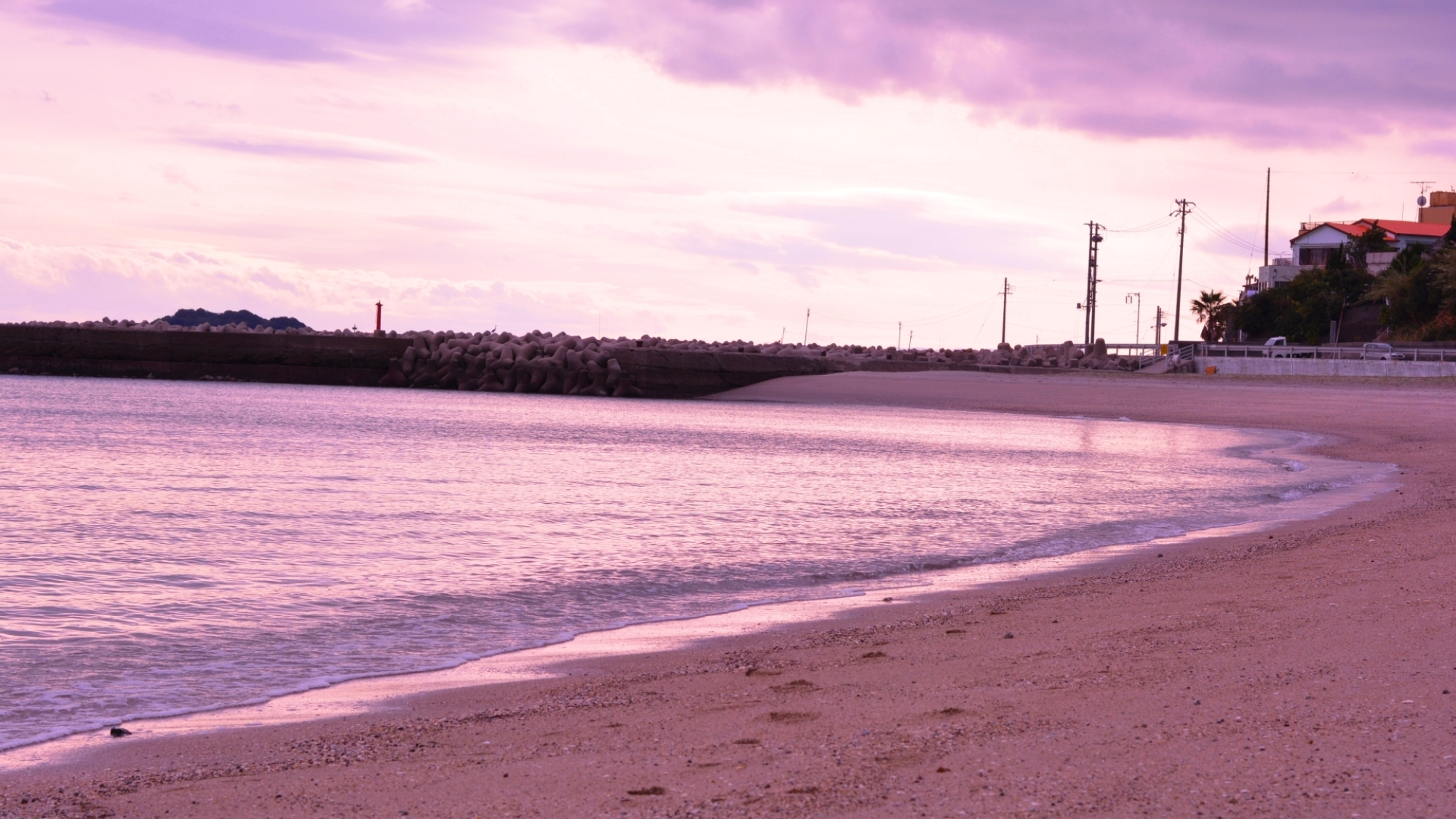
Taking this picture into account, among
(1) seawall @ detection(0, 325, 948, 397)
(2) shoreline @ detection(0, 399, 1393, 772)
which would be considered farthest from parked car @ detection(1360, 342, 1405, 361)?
(2) shoreline @ detection(0, 399, 1393, 772)

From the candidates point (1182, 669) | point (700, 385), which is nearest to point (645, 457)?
point (1182, 669)

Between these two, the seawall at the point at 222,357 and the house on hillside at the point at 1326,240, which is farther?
the house on hillside at the point at 1326,240

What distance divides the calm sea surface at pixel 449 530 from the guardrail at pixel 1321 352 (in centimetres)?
2976

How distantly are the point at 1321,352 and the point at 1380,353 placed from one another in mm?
2344

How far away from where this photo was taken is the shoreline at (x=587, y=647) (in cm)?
402

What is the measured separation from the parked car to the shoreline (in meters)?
40.3

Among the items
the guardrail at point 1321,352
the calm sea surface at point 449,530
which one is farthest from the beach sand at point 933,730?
the guardrail at point 1321,352

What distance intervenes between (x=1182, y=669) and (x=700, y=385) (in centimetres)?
3711

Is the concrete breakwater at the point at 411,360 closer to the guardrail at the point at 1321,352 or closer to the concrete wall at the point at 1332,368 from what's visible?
the concrete wall at the point at 1332,368

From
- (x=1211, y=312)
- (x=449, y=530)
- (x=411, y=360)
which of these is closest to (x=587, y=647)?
(x=449, y=530)

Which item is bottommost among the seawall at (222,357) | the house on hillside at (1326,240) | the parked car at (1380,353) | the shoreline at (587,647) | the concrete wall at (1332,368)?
the shoreline at (587,647)

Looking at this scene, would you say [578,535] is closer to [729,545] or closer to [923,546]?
[729,545]

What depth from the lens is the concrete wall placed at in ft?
142

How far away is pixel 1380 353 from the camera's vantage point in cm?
4684
